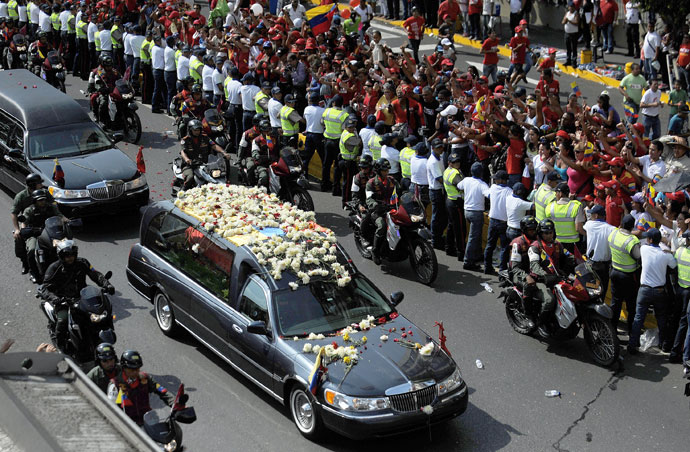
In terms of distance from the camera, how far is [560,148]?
599 inches

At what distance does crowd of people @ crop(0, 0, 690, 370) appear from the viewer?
527 inches

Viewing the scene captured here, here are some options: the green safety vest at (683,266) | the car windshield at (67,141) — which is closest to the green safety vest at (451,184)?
the green safety vest at (683,266)

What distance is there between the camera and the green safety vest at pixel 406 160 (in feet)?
55.3

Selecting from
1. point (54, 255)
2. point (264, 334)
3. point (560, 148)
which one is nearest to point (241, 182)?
point (54, 255)

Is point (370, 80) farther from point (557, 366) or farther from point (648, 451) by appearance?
point (648, 451)

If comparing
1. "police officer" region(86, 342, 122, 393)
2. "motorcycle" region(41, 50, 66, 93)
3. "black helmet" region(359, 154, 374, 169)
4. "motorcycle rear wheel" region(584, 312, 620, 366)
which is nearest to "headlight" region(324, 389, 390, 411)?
"police officer" region(86, 342, 122, 393)

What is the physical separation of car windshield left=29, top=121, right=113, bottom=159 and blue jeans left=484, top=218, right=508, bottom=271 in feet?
25.0

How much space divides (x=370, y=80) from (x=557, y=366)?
29.5ft

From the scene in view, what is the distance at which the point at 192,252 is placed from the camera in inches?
518

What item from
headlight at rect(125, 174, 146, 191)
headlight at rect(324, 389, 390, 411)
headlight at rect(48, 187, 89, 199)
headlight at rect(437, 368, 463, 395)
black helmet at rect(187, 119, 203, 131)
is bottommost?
headlight at rect(125, 174, 146, 191)

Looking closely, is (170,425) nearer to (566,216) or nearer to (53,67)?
(566,216)

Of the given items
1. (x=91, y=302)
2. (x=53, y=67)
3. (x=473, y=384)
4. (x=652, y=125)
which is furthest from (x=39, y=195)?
(x=652, y=125)

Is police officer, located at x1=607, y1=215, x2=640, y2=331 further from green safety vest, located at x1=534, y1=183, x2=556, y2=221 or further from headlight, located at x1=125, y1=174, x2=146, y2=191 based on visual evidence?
headlight, located at x1=125, y1=174, x2=146, y2=191

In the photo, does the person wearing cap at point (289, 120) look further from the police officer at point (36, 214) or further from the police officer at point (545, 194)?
the police officer at point (545, 194)
